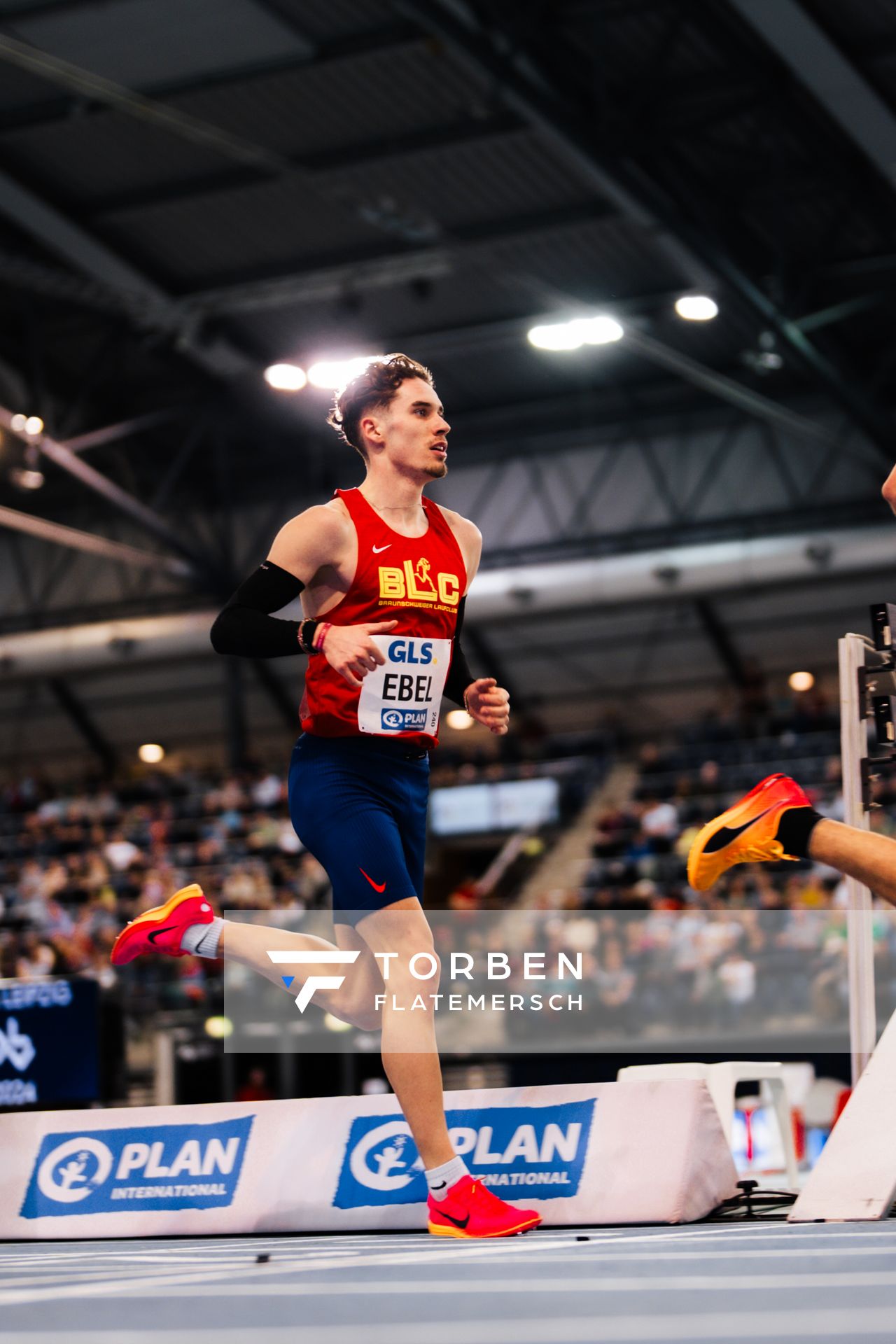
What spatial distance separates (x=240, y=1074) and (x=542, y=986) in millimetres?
4348

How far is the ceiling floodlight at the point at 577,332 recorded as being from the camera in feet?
48.9

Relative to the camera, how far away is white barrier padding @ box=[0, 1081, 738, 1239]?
4.24 m

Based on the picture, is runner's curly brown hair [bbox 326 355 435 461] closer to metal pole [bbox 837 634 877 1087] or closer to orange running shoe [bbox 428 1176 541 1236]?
metal pole [bbox 837 634 877 1087]

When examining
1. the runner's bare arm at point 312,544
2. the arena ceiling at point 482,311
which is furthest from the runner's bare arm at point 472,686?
the arena ceiling at point 482,311

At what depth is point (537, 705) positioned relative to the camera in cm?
2612

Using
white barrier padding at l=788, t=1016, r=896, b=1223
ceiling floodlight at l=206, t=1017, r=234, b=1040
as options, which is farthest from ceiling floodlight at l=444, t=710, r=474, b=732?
white barrier padding at l=788, t=1016, r=896, b=1223

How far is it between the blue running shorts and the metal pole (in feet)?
3.81

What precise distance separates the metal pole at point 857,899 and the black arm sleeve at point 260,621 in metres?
1.46

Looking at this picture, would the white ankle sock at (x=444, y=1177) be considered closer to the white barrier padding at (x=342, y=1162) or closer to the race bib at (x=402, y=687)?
the white barrier padding at (x=342, y=1162)

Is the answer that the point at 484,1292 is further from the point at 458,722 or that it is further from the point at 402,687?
the point at 458,722

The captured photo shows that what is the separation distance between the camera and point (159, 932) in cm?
438

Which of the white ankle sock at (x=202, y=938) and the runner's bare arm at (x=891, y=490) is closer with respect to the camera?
the runner's bare arm at (x=891, y=490)

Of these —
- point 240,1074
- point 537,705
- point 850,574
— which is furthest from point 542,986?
point 537,705

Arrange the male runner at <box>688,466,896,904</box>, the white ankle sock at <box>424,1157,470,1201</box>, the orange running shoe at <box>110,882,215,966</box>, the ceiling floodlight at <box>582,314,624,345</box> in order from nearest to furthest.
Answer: the male runner at <box>688,466,896,904</box> → the white ankle sock at <box>424,1157,470,1201</box> → the orange running shoe at <box>110,882,215,966</box> → the ceiling floodlight at <box>582,314,624,345</box>
